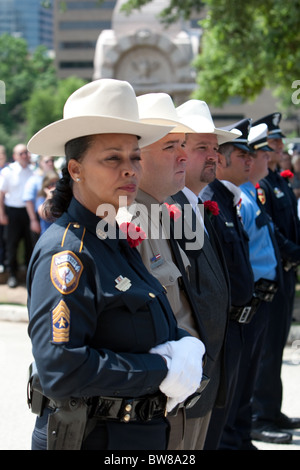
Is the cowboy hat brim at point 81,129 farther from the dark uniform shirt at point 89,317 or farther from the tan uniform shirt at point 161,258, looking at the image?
the tan uniform shirt at point 161,258

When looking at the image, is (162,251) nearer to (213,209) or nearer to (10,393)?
(213,209)

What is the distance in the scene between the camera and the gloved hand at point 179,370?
7.70 ft

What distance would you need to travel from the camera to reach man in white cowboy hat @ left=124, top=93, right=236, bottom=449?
9.95 ft

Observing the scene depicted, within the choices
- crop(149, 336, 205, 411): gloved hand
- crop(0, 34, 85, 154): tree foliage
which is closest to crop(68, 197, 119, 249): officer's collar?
crop(149, 336, 205, 411): gloved hand

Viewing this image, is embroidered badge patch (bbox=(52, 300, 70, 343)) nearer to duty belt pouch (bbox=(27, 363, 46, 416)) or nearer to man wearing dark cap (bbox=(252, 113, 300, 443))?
duty belt pouch (bbox=(27, 363, 46, 416))

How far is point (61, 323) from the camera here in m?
2.16

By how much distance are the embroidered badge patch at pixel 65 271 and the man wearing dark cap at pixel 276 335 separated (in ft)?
11.1

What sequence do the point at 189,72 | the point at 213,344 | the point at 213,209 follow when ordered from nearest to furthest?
the point at 213,344
the point at 213,209
the point at 189,72

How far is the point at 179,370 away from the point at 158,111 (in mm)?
1415

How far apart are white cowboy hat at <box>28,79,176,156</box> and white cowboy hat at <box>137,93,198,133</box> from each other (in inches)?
25.3

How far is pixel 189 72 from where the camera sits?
2555 centimetres

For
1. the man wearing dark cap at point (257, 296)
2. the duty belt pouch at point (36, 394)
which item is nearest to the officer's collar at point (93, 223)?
the duty belt pouch at point (36, 394)
